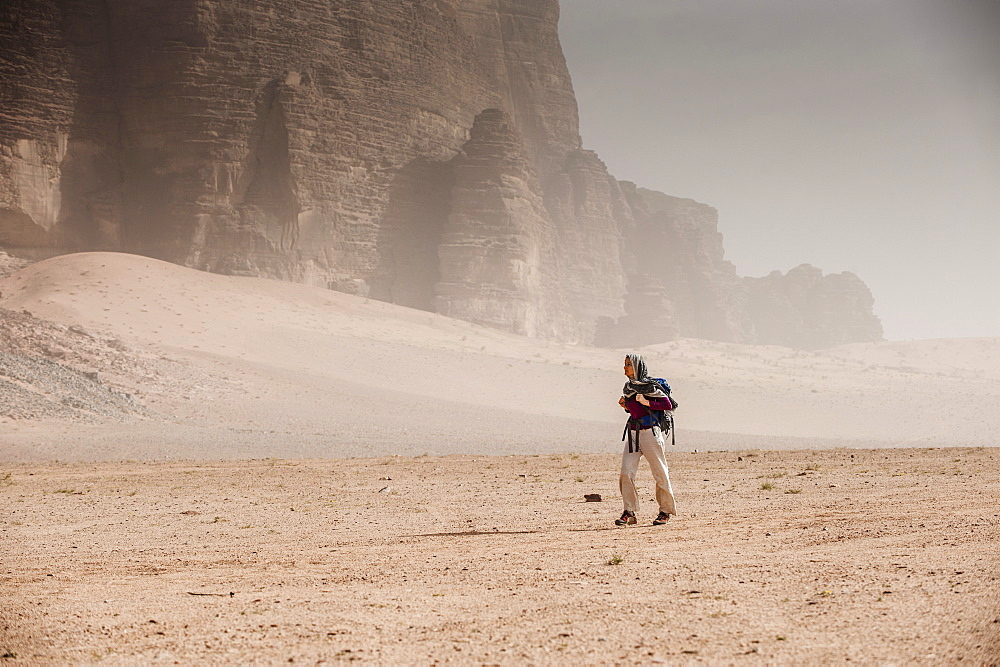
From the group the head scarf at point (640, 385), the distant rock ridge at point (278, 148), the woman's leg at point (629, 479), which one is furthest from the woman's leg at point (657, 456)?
the distant rock ridge at point (278, 148)

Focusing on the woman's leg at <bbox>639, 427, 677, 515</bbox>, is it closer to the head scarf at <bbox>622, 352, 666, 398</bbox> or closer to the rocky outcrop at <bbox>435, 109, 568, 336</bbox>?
the head scarf at <bbox>622, 352, 666, 398</bbox>

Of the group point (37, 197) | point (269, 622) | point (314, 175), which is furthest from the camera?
point (314, 175)

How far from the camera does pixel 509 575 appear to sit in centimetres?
666

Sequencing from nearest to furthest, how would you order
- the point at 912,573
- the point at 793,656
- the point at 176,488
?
the point at 793,656
the point at 912,573
the point at 176,488

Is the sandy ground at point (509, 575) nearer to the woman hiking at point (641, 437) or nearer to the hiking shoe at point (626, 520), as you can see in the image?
the hiking shoe at point (626, 520)

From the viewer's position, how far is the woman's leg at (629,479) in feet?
29.9

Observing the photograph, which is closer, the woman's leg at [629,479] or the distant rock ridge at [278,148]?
the woman's leg at [629,479]

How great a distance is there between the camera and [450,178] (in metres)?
70.6

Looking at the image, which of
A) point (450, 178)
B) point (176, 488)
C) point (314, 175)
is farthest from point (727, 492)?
point (450, 178)

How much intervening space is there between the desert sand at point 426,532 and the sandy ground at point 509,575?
31mm

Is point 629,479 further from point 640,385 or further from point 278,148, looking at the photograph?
point 278,148

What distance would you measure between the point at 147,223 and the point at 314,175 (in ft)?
38.9

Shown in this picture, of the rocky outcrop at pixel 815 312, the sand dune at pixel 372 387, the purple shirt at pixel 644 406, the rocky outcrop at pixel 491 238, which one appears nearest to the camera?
the purple shirt at pixel 644 406

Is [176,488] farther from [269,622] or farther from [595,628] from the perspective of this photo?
[595,628]
